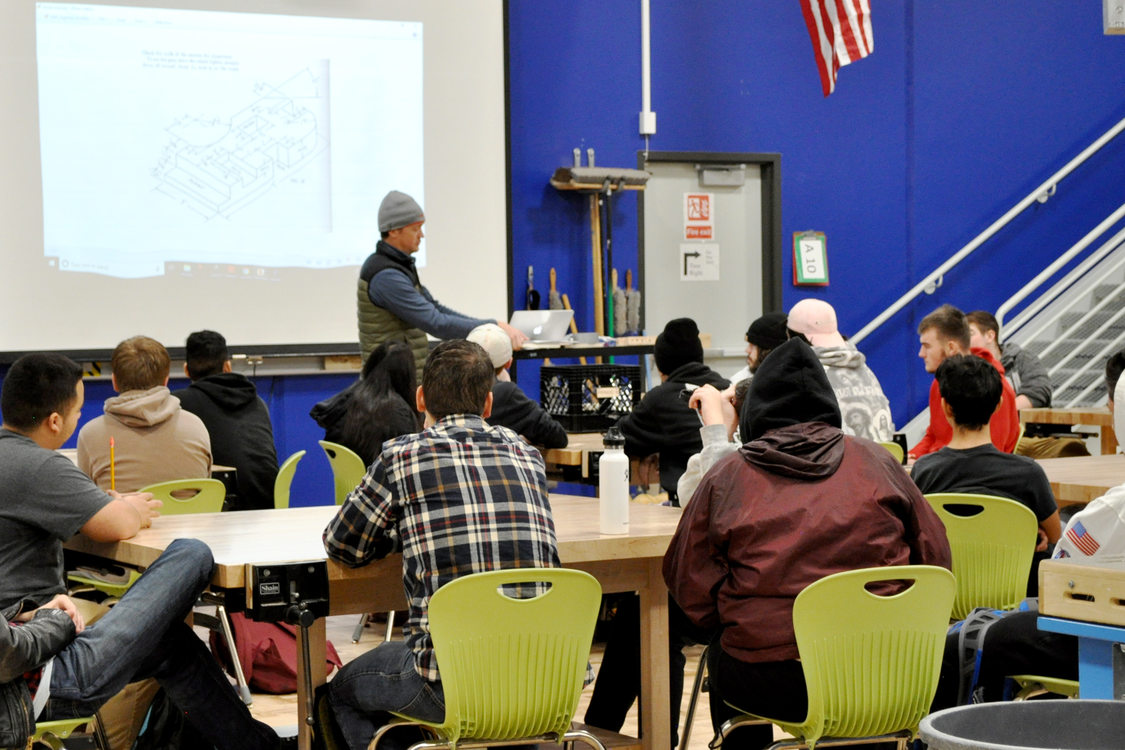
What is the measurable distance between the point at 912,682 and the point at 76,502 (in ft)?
6.27

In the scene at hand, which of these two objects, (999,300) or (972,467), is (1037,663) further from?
(999,300)

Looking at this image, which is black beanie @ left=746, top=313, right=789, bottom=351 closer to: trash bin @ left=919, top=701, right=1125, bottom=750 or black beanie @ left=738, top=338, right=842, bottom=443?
black beanie @ left=738, top=338, right=842, bottom=443

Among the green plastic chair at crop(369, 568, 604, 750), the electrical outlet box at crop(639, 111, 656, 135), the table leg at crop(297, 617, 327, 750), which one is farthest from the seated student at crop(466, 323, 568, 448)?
the electrical outlet box at crop(639, 111, 656, 135)

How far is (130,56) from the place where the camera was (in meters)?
6.88

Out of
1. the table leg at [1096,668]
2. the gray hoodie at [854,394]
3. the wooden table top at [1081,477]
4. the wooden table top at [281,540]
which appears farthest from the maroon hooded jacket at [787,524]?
the gray hoodie at [854,394]

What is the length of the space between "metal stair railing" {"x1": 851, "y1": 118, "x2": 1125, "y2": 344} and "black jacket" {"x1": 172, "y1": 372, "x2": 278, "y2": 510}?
15.5ft

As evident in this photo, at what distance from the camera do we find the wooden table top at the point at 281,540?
2.96 metres

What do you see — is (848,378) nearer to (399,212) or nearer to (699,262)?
(399,212)

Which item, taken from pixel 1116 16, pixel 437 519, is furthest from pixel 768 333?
pixel 1116 16

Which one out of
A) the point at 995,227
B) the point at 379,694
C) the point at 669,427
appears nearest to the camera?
the point at 379,694

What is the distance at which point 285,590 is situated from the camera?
9.37 ft

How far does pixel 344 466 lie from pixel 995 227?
5.80 m

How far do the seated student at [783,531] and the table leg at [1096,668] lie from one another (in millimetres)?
703

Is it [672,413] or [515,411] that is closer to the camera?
[672,413]
